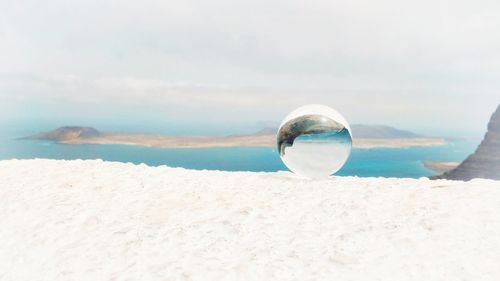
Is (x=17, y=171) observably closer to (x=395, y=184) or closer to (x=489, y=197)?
(x=395, y=184)

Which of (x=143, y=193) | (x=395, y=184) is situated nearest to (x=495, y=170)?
(x=395, y=184)

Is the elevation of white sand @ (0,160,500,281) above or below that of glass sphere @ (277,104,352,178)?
below

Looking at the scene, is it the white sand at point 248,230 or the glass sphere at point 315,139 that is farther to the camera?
the glass sphere at point 315,139

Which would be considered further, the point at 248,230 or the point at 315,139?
the point at 315,139

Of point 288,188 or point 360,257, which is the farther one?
point 288,188

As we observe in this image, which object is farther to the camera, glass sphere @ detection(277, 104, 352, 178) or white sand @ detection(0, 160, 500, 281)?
glass sphere @ detection(277, 104, 352, 178)
